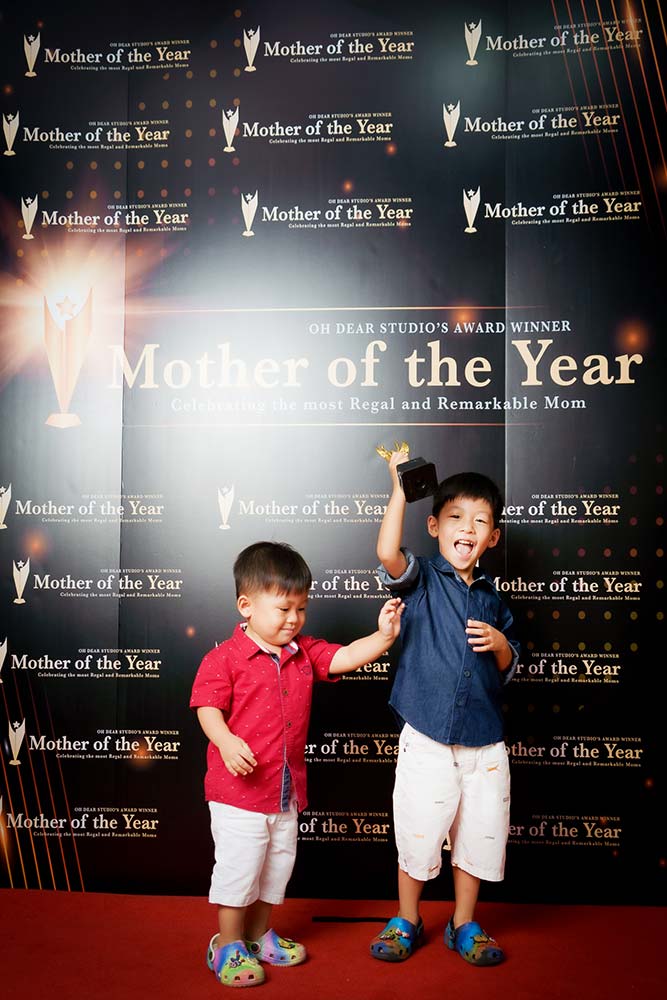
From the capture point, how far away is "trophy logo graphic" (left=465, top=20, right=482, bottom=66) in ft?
10.2

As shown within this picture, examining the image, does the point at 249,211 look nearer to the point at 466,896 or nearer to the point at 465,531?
the point at 465,531

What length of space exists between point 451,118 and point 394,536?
156 cm

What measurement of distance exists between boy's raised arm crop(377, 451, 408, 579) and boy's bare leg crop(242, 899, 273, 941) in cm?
100

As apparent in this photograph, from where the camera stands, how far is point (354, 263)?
314cm

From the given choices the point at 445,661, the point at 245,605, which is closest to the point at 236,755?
the point at 245,605

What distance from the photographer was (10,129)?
321 cm

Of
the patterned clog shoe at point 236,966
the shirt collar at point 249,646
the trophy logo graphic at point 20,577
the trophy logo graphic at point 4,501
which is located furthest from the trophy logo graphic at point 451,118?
the patterned clog shoe at point 236,966

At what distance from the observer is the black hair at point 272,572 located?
97.5 inches

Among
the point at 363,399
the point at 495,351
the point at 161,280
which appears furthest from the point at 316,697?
the point at 161,280

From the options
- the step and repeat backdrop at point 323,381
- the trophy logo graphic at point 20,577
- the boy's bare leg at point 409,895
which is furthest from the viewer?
the trophy logo graphic at point 20,577

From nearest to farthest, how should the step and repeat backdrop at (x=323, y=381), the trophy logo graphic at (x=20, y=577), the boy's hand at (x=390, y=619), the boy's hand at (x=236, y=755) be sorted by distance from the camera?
the boy's hand at (x=236, y=755)
the boy's hand at (x=390, y=619)
the step and repeat backdrop at (x=323, y=381)
the trophy logo graphic at (x=20, y=577)

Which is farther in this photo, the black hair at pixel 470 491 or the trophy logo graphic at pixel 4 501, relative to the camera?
the trophy logo graphic at pixel 4 501

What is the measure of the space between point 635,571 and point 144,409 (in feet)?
5.82

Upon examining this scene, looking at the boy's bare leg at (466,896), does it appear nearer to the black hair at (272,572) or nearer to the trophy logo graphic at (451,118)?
the black hair at (272,572)
